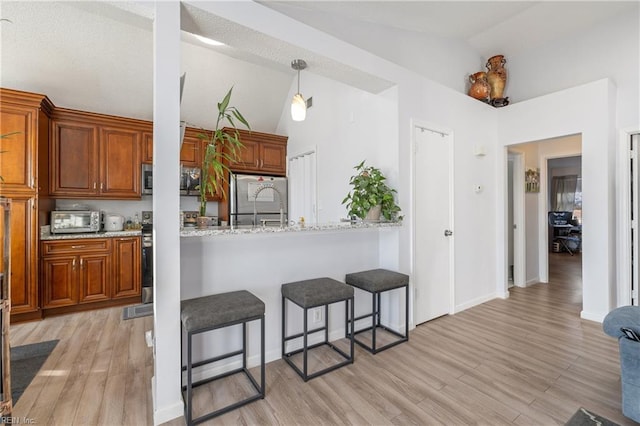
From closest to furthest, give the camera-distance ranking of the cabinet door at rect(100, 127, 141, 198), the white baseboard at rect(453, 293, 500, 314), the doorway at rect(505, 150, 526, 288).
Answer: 1. the white baseboard at rect(453, 293, 500, 314)
2. the cabinet door at rect(100, 127, 141, 198)
3. the doorway at rect(505, 150, 526, 288)

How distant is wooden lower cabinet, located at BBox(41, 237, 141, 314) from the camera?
133 inches

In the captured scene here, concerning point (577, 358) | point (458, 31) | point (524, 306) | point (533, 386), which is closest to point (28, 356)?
point (533, 386)

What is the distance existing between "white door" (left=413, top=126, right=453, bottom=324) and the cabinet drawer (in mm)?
3701

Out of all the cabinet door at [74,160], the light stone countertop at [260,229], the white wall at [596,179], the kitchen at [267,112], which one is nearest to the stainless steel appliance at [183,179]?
the kitchen at [267,112]

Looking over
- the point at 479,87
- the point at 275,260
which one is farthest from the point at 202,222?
the point at 479,87

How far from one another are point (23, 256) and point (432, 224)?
173 inches

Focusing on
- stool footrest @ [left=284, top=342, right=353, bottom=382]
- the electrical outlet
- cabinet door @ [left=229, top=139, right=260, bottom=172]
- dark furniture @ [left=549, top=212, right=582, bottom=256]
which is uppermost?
cabinet door @ [left=229, top=139, right=260, bottom=172]

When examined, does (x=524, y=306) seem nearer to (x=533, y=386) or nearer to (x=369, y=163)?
(x=533, y=386)

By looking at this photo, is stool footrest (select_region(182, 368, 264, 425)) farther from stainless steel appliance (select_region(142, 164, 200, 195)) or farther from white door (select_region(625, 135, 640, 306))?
white door (select_region(625, 135, 640, 306))

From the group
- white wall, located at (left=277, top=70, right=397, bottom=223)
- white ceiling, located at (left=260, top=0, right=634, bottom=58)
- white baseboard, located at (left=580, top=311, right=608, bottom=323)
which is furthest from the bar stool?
white baseboard, located at (left=580, top=311, right=608, bottom=323)

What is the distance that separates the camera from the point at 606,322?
1.84 metres

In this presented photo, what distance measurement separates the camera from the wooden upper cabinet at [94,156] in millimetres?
3611

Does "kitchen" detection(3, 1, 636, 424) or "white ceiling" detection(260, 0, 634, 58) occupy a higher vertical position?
"white ceiling" detection(260, 0, 634, 58)

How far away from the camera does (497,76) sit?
404 centimetres
